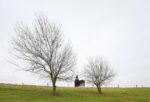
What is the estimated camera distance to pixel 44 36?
40844 mm

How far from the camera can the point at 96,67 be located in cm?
5659

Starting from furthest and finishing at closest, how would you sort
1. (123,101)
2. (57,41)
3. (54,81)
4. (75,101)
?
(57,41)
(54,81)
(123,101)
(75,101)

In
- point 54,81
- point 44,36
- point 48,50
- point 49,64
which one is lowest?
point 54,81

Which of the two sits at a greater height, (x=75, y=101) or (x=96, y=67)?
(x=96, y=67)

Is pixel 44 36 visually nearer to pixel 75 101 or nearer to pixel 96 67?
pixel 75 101

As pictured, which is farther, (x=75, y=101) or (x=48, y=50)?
(x=48, y=50)

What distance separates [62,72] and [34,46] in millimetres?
7062

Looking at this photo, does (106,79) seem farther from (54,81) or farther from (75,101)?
(75,101)

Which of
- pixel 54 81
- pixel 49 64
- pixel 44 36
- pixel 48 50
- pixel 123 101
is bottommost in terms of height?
pixel 123 101

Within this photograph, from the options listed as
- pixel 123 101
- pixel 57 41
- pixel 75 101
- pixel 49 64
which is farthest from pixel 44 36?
pixel 123 101

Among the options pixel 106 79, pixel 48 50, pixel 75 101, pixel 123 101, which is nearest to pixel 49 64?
pixel 48 50

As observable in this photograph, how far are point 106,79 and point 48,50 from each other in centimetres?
1990

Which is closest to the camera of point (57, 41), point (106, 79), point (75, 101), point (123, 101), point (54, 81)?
point (75, 101)

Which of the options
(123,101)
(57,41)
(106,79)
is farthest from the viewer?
(106,79)
